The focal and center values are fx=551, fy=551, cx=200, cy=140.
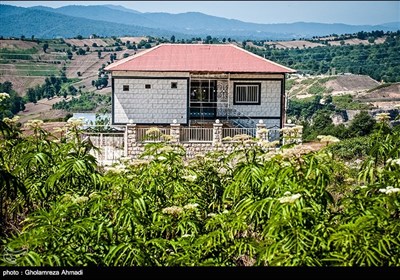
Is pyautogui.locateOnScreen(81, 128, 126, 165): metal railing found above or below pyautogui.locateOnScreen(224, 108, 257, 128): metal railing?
below

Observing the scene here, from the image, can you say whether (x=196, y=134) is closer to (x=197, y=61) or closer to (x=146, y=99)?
(x=146, y=99)

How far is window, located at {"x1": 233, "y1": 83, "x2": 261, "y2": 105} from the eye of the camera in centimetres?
1850

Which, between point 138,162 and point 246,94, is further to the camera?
point 246,94

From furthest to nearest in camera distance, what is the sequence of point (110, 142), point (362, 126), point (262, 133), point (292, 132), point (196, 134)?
point (362, 126) < point (196, 134) < point (110, 142) < point (262, 133) < point (292, 132)

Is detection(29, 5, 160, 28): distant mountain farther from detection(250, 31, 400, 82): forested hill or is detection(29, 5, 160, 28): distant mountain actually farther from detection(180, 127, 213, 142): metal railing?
detection(250, 31, 400, 82): forested hill

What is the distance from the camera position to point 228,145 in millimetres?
15883

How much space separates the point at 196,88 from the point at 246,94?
5.59ft

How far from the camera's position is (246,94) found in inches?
733

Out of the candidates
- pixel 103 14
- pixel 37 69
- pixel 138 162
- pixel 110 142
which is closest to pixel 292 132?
pixel 138 162

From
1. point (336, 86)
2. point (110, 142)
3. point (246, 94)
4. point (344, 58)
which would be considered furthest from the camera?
point (344, 58)

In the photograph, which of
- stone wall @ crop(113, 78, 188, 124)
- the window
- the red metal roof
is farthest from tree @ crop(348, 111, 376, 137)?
stone wall @ crop(113, 78, 188, 124)

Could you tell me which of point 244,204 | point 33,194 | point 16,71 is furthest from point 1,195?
point 16,71

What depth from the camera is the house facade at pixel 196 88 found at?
58.8 feet

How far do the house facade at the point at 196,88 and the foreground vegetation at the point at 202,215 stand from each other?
1260cm
